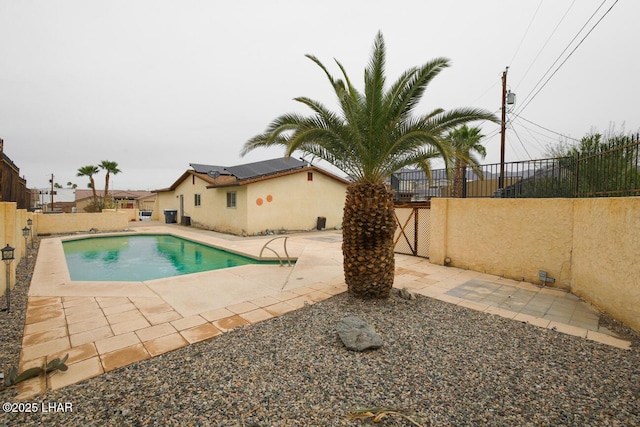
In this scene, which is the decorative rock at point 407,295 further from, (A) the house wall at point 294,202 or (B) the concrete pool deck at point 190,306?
(A) the house wall at point 294,202

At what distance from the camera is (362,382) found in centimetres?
301

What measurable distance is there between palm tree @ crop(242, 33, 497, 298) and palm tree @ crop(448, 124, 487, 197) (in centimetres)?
64

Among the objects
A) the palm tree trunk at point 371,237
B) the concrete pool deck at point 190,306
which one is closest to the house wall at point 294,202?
the concrete pool deck at point 190,306

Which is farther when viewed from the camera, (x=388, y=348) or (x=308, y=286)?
(x=308, y=286)

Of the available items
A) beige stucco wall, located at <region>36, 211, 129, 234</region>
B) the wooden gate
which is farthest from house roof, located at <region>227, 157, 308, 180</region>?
the wooden gate

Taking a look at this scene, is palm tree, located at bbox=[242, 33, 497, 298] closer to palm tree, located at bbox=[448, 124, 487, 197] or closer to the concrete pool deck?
palm tree, located at bbox=[448, 124, 487, 197]

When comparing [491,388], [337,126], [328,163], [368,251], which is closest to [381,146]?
[337,126]

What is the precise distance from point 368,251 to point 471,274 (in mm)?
4119

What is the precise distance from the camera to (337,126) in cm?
562

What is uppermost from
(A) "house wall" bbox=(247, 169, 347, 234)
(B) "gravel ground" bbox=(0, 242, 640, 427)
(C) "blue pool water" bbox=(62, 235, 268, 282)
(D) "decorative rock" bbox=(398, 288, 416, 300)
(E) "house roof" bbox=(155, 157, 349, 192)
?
(E) "house roof" bbox=(155, 157, 349, 192)

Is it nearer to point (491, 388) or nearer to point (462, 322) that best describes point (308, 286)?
point (462, 322)

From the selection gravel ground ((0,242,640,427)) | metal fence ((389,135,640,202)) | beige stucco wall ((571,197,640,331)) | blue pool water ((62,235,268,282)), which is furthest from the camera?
blue pool water ((62,235,268,282))

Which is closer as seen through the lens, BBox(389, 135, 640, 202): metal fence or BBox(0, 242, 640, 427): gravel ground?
BBox(0, 242, 640, 427): gravel ground

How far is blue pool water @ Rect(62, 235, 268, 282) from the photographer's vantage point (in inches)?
376
